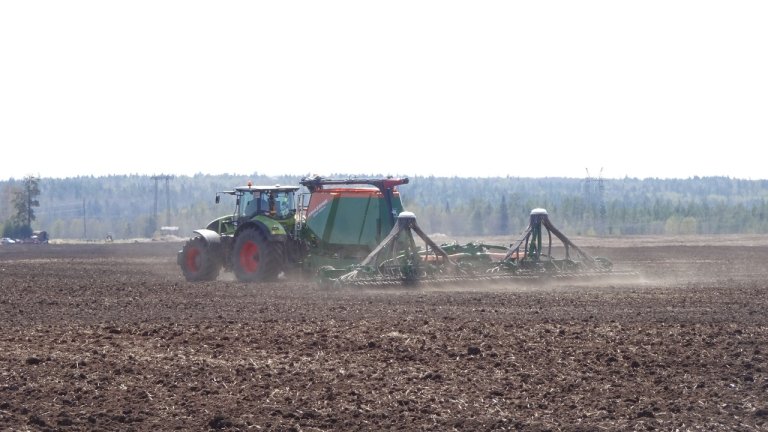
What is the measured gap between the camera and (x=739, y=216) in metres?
121

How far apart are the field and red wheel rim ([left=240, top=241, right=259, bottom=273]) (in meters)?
5.24

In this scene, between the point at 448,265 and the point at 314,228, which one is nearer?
the point at 448,265

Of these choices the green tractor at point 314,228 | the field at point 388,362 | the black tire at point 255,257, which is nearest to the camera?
the field at point 388,362

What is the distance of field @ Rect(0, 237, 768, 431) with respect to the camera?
10633 mm

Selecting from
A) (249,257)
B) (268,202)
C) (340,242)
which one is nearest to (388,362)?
(340,242)

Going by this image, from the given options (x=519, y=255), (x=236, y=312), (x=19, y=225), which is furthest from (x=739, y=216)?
(x=236, y=312)

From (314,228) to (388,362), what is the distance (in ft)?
46.1

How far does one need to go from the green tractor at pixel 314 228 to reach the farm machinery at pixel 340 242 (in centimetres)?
3

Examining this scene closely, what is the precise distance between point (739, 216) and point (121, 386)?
117 metres

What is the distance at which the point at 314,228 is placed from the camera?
89.7 ft

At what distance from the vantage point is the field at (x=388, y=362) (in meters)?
10.6

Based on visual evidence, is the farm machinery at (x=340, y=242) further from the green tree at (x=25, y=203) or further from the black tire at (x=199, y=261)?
the green tree at (x=25, y=203)

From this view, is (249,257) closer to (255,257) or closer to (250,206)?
(255,257)

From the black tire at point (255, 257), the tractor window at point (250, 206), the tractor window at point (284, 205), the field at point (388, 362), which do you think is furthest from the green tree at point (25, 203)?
the field at point (388, 362)
